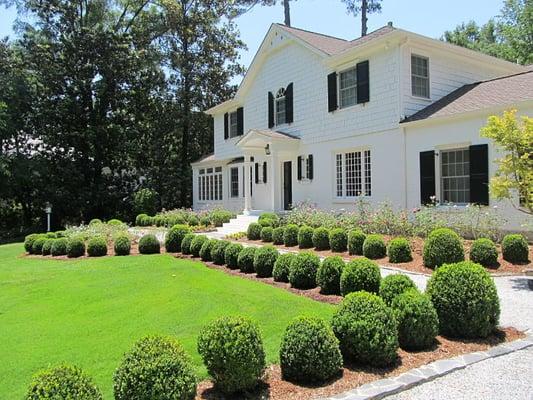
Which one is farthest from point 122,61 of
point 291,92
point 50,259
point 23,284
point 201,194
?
point 23,284

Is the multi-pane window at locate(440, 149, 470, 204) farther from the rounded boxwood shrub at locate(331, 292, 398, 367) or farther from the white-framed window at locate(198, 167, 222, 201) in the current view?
the white-framed window at locate(198, 167, 222, 201)

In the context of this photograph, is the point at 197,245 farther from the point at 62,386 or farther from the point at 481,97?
the point at 481,97

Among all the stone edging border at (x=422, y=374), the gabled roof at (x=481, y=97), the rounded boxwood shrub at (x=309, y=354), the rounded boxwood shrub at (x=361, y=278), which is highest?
the gabled roof at (x=481, y=97)

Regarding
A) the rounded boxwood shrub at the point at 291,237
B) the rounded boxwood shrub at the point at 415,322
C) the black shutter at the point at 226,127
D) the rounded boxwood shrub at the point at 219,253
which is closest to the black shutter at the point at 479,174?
the rounded boxwood shrub at the point at 291,237

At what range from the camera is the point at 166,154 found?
30828 mm

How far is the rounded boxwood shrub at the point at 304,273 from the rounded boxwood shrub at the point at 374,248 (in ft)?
10.4

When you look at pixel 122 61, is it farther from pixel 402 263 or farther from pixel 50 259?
pixel 402 263

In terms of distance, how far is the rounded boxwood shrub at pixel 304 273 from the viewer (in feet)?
25.7

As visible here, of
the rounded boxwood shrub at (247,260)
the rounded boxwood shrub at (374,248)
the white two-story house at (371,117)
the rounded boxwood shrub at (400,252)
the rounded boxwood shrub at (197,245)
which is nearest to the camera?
the rounded boxwood shrub at (247,260)

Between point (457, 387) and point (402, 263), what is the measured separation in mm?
6111

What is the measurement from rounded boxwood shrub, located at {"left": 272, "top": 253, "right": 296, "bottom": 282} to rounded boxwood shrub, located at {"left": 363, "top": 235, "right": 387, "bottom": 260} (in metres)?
2.96

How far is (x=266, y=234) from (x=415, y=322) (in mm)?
9838

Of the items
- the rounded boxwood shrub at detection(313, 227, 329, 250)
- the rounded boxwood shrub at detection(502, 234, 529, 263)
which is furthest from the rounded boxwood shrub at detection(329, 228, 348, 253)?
the rounded boxwood shrub at detection(502, 234, 529, 263)

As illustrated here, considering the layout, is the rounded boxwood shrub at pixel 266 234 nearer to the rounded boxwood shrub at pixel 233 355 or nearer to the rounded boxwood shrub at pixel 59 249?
the rounded boxwood shrub at pixel 59 249
